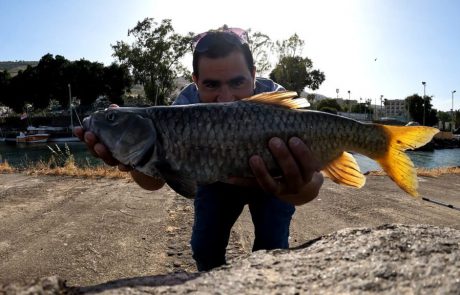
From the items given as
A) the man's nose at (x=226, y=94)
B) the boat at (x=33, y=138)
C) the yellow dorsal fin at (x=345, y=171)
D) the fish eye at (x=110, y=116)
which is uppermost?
the man's nose at (x=226, y=94)

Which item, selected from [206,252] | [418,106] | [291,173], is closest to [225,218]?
[206,252]

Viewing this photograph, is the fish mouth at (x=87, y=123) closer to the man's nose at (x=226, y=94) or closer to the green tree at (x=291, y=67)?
the man's nose at (x=226, y=94)

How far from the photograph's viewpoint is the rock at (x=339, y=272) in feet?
6.58

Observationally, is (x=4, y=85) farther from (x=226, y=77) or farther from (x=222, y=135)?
(x=222, y=135)

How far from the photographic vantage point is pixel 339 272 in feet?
7.22

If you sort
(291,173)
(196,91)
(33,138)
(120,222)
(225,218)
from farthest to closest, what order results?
(33,138) < (120,222) < (196,91) < (225,218) < (291,173)

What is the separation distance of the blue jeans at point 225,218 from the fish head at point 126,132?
1.45 metres

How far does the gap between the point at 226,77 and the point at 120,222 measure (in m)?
4.17

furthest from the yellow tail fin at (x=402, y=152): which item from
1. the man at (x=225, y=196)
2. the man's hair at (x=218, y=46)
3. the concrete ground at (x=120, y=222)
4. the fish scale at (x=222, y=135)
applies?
the concrete ground at (x=120, y=222)

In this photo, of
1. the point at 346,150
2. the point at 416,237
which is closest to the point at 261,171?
the point at 346,150

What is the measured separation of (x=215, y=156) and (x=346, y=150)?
1.23 meters

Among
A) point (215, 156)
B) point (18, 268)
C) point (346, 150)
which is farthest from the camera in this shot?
point (18, 268)

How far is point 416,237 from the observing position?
267 cm

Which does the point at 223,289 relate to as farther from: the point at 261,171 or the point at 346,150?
the point at 346,150
